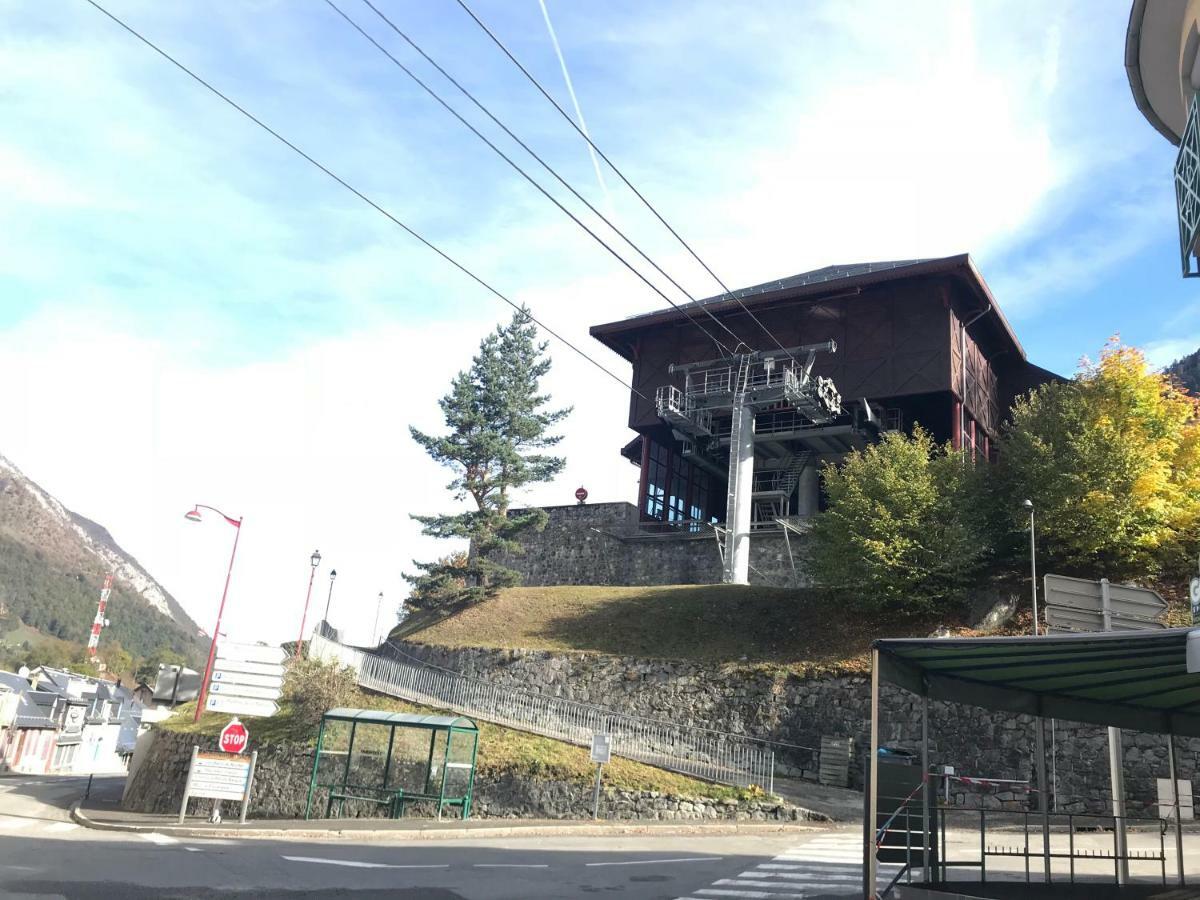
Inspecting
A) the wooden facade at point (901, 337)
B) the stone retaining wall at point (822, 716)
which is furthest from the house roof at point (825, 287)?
the stone retaining wall at point (822, 716)

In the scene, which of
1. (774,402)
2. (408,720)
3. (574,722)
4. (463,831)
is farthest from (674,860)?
(774,402)

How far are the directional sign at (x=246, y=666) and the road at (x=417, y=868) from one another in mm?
3845

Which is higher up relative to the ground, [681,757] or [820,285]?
[820,285]

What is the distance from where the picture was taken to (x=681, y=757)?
24.9 m

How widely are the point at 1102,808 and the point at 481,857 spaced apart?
658 inches

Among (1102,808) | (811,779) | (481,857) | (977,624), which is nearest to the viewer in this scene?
(481,857)

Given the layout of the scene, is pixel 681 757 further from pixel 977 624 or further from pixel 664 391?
pixel 664 391

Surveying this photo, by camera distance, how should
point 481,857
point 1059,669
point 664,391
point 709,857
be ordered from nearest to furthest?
1. point 1059,669
2. point 481,857
3. point 709,857
4. point 664,391

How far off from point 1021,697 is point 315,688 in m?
22.4

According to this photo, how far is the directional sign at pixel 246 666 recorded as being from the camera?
1908 centimetres

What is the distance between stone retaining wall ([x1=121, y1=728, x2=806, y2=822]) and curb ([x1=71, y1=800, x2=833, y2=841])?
1.37m

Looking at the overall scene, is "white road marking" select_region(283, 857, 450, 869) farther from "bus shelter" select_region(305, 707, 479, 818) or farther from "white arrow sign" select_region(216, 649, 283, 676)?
"white arrow sign" select_region(216, 649, 283, 676)

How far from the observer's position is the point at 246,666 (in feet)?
63.3

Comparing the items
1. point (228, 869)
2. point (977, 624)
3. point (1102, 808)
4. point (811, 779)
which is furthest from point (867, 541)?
point (228, 869)
